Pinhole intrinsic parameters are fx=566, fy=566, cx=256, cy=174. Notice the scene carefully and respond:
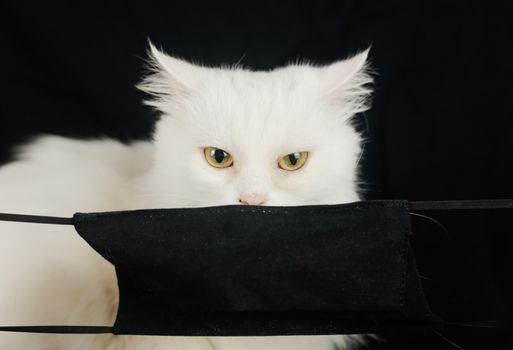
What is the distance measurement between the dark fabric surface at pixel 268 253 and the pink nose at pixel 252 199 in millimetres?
84

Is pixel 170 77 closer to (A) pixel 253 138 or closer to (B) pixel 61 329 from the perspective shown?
(A) pixel 253 138

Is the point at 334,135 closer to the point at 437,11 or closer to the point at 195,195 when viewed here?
the point at 195,195

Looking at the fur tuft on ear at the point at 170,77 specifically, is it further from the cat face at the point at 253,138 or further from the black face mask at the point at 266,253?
the black face mask at the point at 266,253

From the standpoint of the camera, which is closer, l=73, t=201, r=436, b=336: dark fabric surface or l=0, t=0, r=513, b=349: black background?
l=73, t=201, r=436, b=336: dark fabric surface

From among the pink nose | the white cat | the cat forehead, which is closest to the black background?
the white cat

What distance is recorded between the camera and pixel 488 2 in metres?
1.80

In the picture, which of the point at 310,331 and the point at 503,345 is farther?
the point at 503,345

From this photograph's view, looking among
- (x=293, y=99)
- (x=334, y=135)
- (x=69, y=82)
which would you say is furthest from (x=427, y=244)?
(x=69, y=82)

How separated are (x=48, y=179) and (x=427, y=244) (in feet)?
3.82

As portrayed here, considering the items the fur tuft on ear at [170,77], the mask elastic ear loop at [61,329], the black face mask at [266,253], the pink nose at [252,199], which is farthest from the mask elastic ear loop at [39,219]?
the fur tuft on ear at [170,77]

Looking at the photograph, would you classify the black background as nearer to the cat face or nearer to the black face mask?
the cat face

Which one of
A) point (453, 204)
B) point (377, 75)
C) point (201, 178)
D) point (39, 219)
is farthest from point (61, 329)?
point (377, 75)

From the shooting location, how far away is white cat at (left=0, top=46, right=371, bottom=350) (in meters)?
1.20

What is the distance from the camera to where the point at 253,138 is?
118 cm
